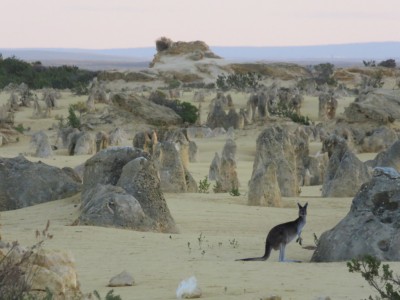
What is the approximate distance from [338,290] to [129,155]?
669 cm

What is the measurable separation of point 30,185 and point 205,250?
592 cm

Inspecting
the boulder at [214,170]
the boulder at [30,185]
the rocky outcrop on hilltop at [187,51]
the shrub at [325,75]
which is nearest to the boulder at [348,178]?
the boulder at [214,170]

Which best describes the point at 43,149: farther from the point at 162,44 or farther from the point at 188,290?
the point at 162,44

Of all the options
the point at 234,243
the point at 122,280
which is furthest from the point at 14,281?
the point at 234,243

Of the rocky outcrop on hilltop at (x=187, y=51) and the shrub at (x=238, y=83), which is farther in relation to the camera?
the rocky outcrop on hilltop at (x=187, y=51)

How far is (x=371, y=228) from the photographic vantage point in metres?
9.48

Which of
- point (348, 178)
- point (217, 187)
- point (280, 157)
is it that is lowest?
point (217, 187)

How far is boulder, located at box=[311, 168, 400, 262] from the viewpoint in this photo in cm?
934

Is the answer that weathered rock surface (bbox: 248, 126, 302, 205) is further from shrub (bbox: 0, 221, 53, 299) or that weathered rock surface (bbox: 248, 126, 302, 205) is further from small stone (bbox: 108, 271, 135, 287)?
shrub (bbox: 0, 221, 53, 299)

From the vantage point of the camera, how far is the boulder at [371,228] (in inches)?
368

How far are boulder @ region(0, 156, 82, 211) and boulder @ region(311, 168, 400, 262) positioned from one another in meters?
6.58

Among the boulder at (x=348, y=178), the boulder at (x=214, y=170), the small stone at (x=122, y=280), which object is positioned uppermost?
the small stone at (x=122, y=280)

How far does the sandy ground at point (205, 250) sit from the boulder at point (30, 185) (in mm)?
827

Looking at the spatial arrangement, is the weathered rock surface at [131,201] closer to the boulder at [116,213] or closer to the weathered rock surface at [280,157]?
the boulder at [116,213]
